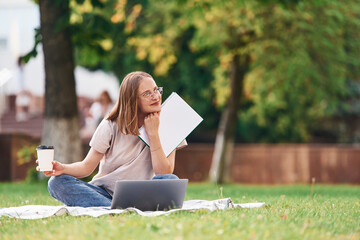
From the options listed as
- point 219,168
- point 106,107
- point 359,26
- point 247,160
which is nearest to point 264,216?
point 106,107

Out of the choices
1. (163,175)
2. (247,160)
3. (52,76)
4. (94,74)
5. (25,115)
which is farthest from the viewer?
(94,74)

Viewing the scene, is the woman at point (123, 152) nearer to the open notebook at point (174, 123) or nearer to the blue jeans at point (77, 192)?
the blue jeans at point (77, 192)

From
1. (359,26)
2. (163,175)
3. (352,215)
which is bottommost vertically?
(352,215)

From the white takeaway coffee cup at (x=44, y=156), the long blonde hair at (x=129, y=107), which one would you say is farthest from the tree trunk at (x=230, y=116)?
the white takeaway coffee cup at (x=44, y=156)

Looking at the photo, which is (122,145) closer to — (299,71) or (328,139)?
(299,71)

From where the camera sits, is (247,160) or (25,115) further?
(25,115)

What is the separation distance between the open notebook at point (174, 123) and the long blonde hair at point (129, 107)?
0.14 meters

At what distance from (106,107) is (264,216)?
462 inches

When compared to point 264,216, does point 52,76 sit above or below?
above

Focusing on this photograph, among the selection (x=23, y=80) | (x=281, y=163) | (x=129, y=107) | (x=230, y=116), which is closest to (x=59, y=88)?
(x=129, y=107)

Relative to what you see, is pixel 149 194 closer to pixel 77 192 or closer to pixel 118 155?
pixel 118 155

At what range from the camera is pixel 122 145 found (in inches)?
218

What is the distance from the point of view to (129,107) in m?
5.41

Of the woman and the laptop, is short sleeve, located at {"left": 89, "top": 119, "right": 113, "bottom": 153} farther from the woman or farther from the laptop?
the laptop
